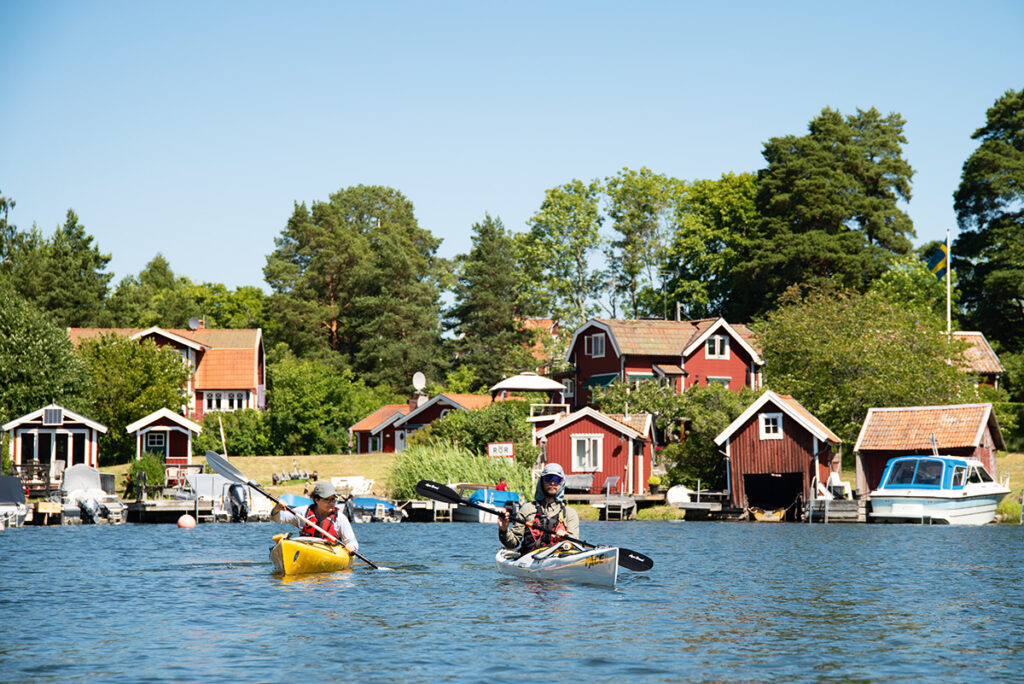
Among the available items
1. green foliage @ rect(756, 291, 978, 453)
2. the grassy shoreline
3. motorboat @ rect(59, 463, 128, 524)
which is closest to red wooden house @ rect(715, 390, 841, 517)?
the grassy shoreline

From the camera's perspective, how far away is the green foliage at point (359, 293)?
95938mm

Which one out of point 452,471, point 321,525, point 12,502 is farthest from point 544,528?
point 452,471

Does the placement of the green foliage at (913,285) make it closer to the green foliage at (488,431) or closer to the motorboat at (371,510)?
the green foliage at (488,431)

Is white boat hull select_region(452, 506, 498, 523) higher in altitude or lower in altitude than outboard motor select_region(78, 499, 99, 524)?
lower

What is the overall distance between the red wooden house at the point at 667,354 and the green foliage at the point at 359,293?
22648 millimetres

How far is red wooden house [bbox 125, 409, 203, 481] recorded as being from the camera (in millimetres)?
62500

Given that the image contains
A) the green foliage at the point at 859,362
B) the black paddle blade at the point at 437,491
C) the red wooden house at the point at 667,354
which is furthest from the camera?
the red wooden house at the point at 667,354

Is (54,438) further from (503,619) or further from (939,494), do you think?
(503,619)

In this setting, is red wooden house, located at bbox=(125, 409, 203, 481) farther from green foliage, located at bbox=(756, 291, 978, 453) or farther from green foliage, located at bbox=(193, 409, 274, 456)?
green foliage, located at bbox=(756, 291, 978, 453)

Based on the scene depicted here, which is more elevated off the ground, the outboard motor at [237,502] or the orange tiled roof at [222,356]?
the orange tiled roof at [222,356]

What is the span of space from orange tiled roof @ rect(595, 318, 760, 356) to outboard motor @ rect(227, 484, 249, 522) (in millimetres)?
27766

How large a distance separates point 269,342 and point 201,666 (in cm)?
9165

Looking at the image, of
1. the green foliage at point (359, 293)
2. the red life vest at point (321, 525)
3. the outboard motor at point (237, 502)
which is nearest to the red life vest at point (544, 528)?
the red life vest at point (321, 525)

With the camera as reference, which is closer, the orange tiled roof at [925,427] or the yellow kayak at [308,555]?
the yellow kayak at [308,555]
